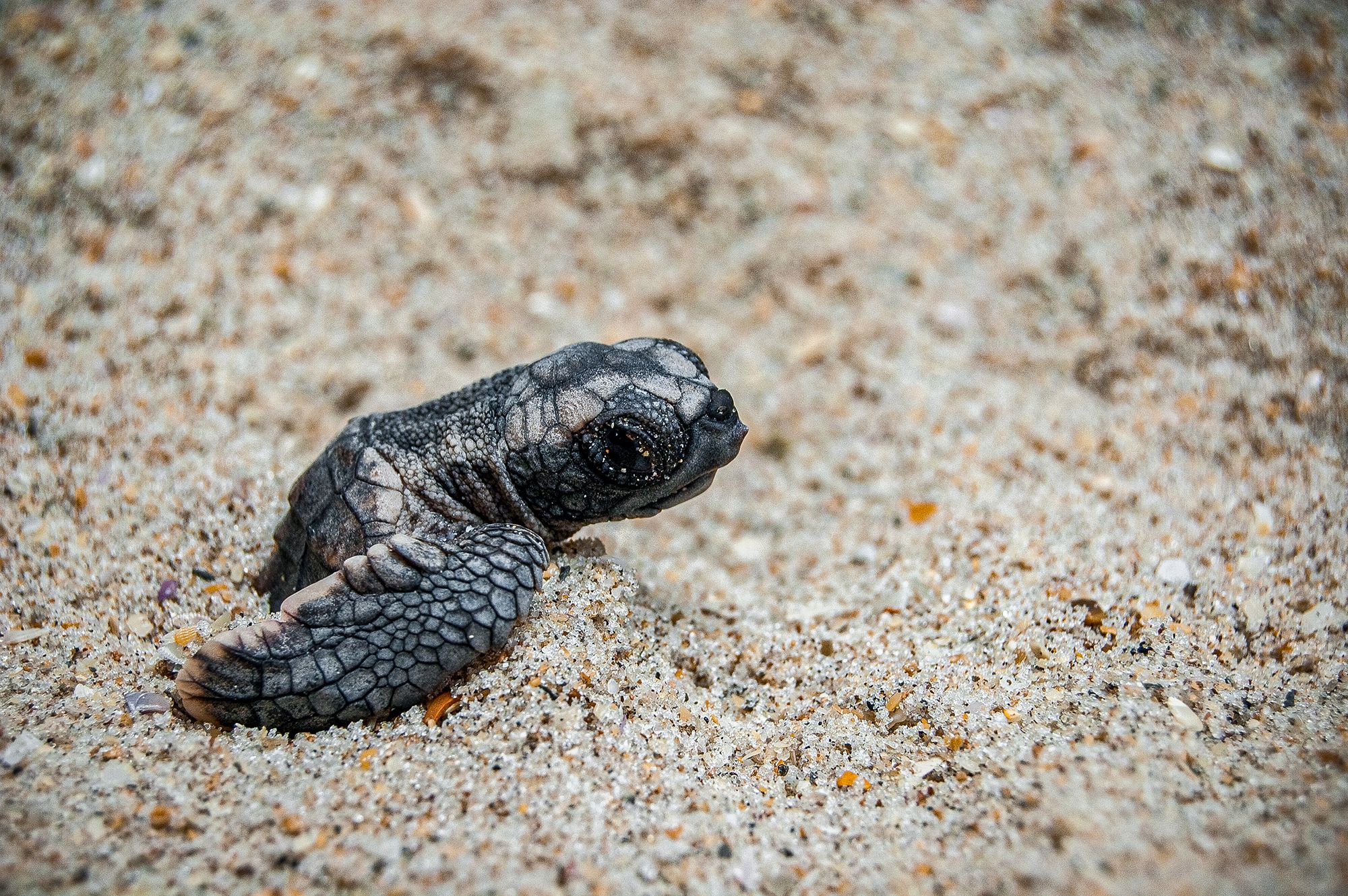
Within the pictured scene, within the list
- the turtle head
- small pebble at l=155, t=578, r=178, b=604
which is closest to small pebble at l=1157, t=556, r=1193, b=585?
the turtle head

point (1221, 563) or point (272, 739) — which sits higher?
point (272, 739)

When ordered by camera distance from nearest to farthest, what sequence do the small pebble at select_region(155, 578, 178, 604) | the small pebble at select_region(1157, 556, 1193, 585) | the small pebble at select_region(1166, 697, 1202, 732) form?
1. the small pebble at select_region(1166, 697, 1202, 732)
2. the small pebble at select_region(155, 578, 178, 604)
3. the small pebble at select_region(1157, 556, 1193, 585)

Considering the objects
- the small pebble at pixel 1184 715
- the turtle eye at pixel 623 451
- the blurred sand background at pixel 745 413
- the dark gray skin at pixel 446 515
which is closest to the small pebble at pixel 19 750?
the blurred sand background at pixel 745 413

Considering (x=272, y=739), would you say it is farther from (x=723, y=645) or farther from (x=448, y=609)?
(x=723, y=645)

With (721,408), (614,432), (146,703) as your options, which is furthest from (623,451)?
(146,703)

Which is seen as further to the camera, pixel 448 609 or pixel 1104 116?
pixel 1104 116

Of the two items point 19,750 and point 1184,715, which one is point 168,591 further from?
point 1184,715

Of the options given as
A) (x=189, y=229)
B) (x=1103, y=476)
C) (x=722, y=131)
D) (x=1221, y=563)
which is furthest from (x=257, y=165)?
(x=1221, y=563)

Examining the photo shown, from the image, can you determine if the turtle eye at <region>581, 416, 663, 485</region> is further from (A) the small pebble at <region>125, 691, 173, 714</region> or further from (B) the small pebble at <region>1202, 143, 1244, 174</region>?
(B) the small pebble at <region>1202, 143, 1244, 174</region>
